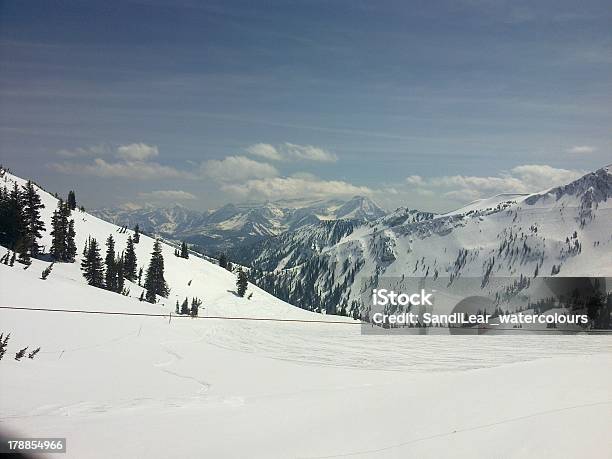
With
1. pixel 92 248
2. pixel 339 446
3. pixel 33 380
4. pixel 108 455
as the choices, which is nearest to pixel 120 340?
A: pixel 33 380

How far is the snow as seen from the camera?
8.66m

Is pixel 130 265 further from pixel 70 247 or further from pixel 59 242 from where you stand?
pixel 59 242

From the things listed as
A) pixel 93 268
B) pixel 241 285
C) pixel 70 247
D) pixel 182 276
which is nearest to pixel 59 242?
pixel 70 247

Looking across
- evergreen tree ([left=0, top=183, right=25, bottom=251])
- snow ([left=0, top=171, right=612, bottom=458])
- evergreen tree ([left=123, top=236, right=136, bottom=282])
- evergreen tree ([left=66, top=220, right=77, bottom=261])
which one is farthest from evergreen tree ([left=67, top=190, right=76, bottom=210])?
snow ([left=0, top=171, right=612, bottom=458])

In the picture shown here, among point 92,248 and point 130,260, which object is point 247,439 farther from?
point 130,260

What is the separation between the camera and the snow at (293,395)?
866 centimetres

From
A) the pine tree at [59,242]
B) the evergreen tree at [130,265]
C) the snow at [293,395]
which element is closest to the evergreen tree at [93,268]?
the pine tree at [59,242]

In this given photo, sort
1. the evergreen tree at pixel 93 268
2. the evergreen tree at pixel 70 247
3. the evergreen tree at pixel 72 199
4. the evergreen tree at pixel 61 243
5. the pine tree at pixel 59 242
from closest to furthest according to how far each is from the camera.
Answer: the evergreen tree at pixel 93 268
the pine tree at pixel 59 242
the evergreen tree at pixel 61 243
the evergreen tree at pixel 70 247
the evergreen tree at pixel 72 199

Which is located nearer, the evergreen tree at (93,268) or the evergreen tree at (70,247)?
the evergreen tree at (93,268)

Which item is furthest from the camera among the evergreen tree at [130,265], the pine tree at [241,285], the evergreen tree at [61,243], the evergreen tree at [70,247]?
the pine tree at [241,285]

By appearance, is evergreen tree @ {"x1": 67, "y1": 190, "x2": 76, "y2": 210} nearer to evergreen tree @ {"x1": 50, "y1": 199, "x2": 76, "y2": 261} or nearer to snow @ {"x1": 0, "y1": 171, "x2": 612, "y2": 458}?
evergreen tree @ {"x1": 50, "y1": 199, "x2": 76, "y2": 261}

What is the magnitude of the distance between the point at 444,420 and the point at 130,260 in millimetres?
98760

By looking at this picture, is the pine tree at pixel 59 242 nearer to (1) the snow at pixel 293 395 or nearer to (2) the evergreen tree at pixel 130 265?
(2) the evergreen tree at pixel 130 265

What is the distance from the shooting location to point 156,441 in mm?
9047
